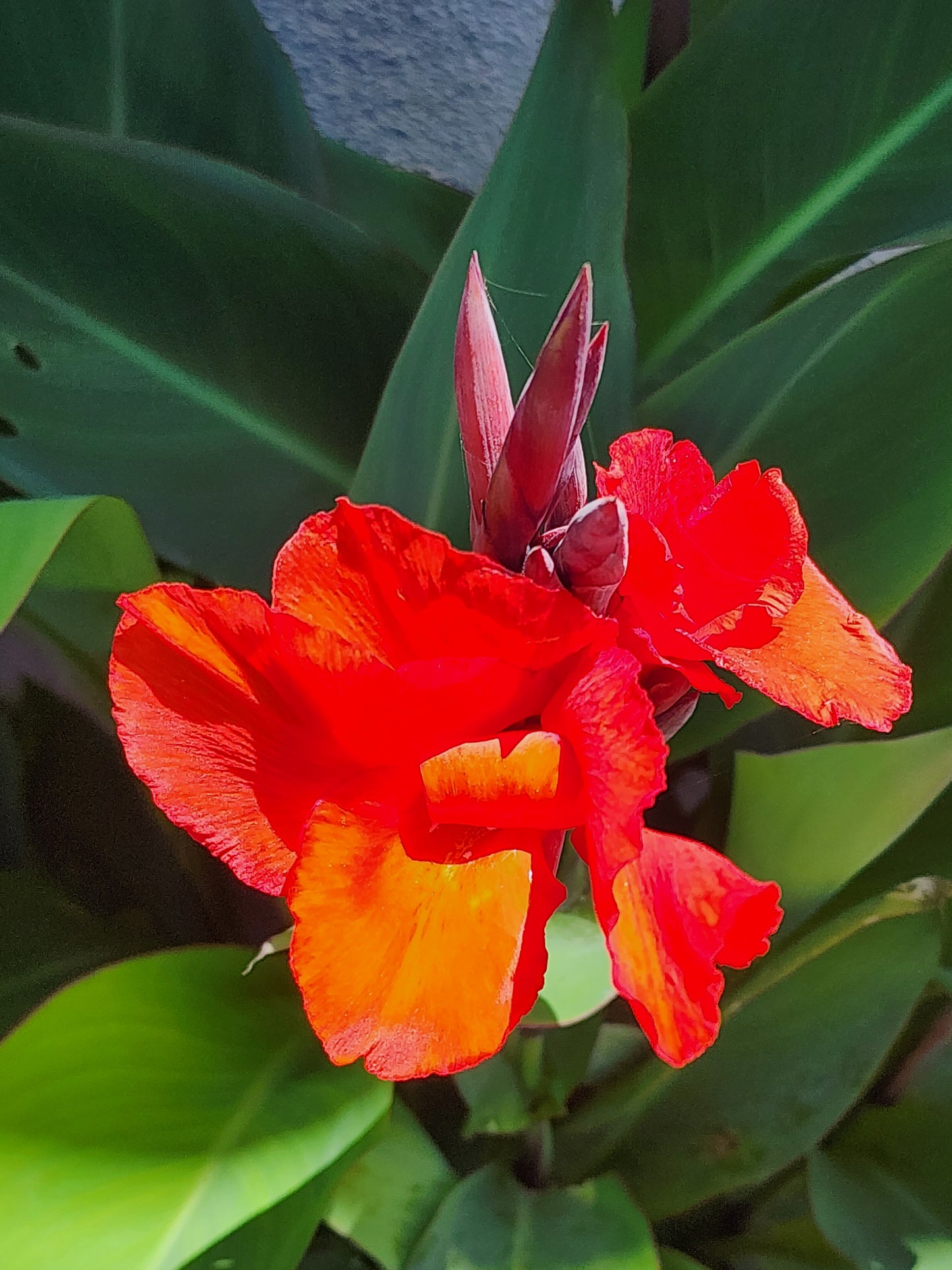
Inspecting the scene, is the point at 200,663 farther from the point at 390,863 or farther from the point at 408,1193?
the point at 408,1193

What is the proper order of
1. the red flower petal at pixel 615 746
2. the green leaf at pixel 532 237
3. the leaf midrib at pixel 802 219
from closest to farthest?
the red flower petal at pixel 615 746 < the green leaf at pixel 532 237 < the leaf midrib at pixel 802 219

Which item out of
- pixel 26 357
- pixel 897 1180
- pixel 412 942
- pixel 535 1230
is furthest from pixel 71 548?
pixel 897 1180

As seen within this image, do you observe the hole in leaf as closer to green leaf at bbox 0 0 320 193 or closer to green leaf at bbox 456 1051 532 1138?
green leaf at bbox 0 0 320 193

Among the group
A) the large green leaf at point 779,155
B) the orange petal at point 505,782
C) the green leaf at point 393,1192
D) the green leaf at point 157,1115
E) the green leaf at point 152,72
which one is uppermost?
the large green leaf at point 779,155

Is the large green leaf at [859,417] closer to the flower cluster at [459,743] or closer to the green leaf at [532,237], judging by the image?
the green leaf at [532,237]

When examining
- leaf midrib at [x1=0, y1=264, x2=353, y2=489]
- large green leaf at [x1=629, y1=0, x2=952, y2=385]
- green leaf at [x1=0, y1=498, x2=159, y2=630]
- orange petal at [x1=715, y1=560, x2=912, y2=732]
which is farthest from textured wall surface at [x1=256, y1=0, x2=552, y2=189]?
orange petal at [x1=715, y1=560, x2=912, y2=732]

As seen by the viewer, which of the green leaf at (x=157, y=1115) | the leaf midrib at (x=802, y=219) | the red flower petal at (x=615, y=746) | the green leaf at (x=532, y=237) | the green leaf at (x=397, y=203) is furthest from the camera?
the green leaf at (x=397, y=203)

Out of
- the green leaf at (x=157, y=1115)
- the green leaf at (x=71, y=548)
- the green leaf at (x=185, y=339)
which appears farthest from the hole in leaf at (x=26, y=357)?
the green leaf at (x=157, y=1115)

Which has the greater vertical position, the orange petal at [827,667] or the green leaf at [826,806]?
the orange petal at [827,667]
